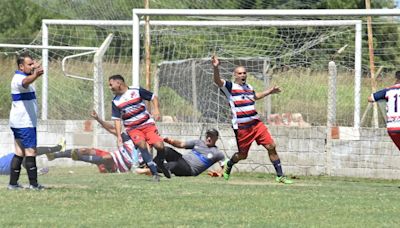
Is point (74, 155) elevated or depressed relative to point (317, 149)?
depressed

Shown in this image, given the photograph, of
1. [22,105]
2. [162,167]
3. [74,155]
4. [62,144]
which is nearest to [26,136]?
[22,105]

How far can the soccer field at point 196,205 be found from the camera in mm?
10258

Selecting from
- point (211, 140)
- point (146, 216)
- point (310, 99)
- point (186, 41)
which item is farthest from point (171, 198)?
point (186, 41)

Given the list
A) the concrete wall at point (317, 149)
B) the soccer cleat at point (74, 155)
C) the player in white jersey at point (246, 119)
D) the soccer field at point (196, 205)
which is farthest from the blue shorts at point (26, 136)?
the concrete wall at point (317, 149)

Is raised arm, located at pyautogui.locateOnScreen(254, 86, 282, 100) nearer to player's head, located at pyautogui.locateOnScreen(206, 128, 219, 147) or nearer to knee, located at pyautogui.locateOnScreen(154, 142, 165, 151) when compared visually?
knee, located at pyautogui.locateOnScreen(154, 142, 165, 151)

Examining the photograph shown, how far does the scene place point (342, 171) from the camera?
1927cm

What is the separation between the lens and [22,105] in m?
13.7

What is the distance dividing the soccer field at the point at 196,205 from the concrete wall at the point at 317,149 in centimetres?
307

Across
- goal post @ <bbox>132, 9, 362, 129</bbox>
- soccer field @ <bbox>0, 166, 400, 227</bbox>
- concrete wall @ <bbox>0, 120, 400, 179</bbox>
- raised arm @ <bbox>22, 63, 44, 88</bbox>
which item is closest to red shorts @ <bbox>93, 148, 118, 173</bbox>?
concrete wall @ <bbox>0, 120, 400, 179</bbox>

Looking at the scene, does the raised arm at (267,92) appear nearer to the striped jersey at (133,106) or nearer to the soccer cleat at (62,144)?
the striped jersey at (133,106)

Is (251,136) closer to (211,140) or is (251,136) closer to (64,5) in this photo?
(211,140)

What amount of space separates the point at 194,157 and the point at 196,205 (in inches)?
267

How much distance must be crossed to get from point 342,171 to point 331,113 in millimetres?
1139

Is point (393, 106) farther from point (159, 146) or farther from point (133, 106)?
point (133, 106)
